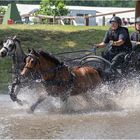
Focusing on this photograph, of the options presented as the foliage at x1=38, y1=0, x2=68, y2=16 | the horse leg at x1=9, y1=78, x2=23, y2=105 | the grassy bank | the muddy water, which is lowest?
the foliage at x1=38, y1=0, x2=68, y2=16

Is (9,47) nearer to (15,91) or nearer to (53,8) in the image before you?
(15,91)

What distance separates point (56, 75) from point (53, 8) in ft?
154

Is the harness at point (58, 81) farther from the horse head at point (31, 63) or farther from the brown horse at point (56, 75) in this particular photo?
the horse head at point (31, 63)

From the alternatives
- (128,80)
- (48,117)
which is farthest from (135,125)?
(128,80)

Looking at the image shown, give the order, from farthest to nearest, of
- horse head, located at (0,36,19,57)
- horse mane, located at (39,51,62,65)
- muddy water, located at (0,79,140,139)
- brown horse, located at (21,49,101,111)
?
horse head, located at (0,36,19,57) < horse mane, located at (39,51,62,65) < brown horse, located at (21,49,101,111) < muddy water, located at (0,79,140,139)

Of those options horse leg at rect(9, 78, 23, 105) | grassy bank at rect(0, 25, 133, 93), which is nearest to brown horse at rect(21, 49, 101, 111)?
horse leg at rect(9, 78, 23, 105)

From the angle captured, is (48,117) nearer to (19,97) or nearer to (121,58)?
(19,97)

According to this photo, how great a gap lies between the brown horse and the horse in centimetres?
25

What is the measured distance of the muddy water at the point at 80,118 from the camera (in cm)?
1034

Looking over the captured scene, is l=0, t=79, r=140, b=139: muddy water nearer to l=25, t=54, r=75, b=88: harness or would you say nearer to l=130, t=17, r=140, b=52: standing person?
l=25, t=54, r=75, b=88: harness

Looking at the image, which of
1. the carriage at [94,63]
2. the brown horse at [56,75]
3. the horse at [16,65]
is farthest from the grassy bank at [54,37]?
the brown horse at [56,75]

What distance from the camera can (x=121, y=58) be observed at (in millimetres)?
13977

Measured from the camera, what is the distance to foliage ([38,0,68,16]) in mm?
A: 55750

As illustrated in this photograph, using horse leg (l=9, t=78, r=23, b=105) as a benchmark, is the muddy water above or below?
below
